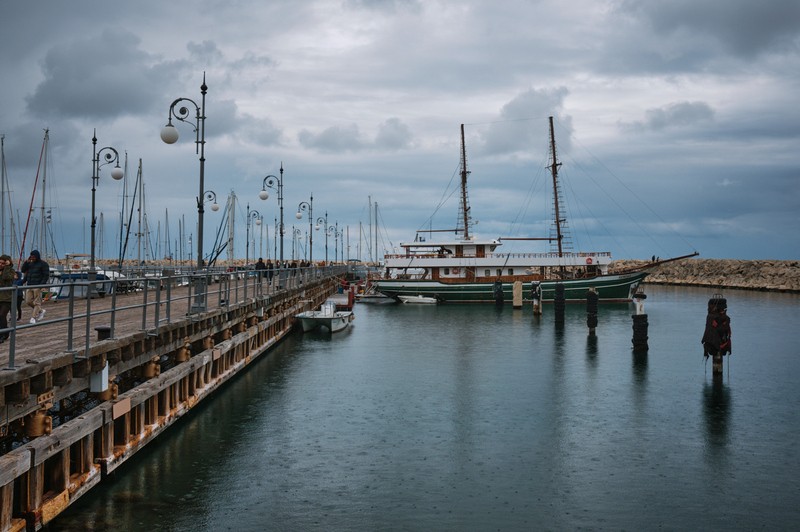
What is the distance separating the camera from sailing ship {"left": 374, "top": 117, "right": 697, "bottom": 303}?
213 ft

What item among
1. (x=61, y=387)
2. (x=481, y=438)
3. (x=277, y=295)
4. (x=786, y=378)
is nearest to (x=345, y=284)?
(x=277, y=295)

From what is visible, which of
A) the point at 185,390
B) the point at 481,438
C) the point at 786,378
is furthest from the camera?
the point at 786,378

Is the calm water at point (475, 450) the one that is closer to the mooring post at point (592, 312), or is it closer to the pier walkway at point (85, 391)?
the pier walkway at point (85, 391)

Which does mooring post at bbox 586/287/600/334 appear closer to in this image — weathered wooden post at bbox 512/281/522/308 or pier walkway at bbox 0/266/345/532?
weathered wooden post at bbox 512/281/522/308

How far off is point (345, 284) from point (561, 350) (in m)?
45.0

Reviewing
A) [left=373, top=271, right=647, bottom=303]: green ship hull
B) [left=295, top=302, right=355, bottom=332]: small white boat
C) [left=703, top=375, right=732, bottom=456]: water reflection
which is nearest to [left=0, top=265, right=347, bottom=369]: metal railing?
[left=295, top=302, right=355, bottom=332]: small white boat

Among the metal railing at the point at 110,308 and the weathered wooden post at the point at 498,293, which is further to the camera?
the weathered wooden post at the point at 498,293

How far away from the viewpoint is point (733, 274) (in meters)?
108

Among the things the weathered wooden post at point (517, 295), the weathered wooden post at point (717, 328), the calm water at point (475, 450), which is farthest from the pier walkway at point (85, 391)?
the weathered wooden post at point (517, 295)

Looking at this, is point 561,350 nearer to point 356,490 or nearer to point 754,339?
point 754,339

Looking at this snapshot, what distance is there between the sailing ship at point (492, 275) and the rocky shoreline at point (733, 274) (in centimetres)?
3100

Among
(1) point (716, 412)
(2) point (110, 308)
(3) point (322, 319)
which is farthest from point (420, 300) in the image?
(2) point (110, 308)

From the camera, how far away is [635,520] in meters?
11.8

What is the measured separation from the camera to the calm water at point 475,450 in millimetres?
11992
